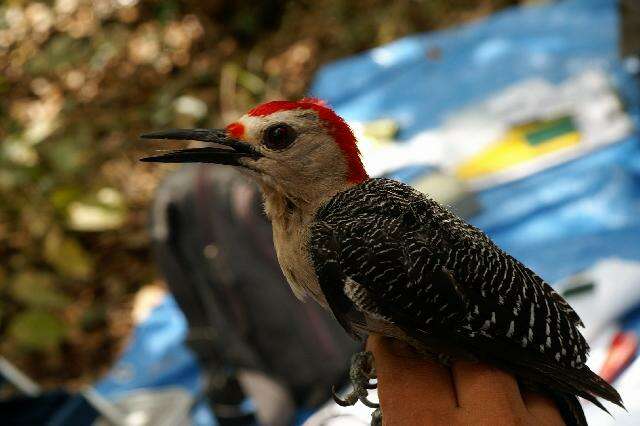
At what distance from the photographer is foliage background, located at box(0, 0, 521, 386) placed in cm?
401

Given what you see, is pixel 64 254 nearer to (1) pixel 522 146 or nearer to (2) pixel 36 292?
(2) pixel 36 292

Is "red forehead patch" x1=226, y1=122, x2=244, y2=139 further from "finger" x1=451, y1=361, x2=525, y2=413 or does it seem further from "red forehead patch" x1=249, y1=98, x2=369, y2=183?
"finger" x1=451, y1=361, x2=525, y2=413

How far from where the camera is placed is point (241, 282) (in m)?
2.80

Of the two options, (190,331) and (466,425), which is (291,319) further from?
(466,425)

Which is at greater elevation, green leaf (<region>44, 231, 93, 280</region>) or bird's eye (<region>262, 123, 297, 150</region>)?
bird's eye (<region>262, 123, 297, 150</region>)

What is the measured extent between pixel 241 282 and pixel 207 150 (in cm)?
138

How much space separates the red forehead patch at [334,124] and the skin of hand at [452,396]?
0.46 metres

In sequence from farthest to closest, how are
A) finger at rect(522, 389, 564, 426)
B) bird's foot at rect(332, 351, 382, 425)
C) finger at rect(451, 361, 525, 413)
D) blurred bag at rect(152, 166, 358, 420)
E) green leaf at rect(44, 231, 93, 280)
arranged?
green leaf at rect(44, 231, 93, 280) < blurred bag at rect(152, 166, 358, 420) < bird's foot at rect(332, 351, 382, 425) < finger at rect(522, 389, 564, 426) < finger at rect(451, 361, 525, 413)

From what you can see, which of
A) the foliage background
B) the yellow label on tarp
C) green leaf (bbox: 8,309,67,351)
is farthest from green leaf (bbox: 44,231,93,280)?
the yellow label on tarp

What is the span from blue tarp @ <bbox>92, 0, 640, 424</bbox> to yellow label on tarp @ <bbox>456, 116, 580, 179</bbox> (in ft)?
0.44

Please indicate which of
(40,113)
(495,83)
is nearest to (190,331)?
(495,83)

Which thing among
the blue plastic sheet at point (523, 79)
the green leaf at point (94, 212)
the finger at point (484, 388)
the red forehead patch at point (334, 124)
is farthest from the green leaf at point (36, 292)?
the finger at point (484, 388)

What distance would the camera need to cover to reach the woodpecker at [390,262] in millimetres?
1439

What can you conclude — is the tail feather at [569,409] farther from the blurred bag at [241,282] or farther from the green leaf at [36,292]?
the green leaf at [36,292]
